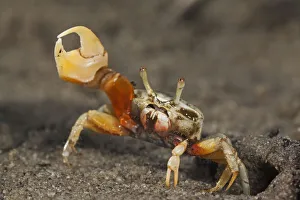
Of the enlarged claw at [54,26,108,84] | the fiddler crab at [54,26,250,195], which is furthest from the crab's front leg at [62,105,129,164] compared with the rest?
the enlarged claw at [54,26,108,84]

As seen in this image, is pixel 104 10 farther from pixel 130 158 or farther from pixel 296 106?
pixel 130 158

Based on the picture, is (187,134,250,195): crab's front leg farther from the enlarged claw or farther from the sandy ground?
the enlarged claw

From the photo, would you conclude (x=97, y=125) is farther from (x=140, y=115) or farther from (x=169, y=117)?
(x=169, y=117)

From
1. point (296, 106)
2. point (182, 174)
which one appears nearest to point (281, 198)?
point (182, 174)

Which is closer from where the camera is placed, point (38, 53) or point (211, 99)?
point (211, 99)

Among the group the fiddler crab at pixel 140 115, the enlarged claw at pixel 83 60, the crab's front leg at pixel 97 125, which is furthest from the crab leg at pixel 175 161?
the enlarged claw at pixel 83 60

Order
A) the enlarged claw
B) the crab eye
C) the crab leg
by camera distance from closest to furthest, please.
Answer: the crab leg → the crab eye → the enlarged claw
